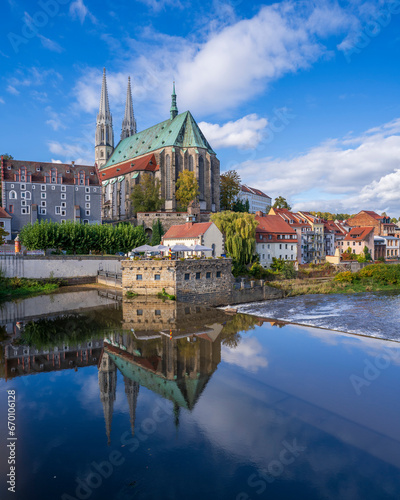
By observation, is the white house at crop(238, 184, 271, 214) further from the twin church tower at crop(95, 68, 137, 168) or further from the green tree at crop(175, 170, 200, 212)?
the green tree at crop(175, 170, 200, 212)

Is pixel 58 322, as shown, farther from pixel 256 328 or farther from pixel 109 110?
pixel 109 110

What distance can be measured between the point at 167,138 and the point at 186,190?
1741 centimetres

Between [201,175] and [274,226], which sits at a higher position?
[201,175]

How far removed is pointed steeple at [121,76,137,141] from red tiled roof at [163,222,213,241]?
70502 millimetres

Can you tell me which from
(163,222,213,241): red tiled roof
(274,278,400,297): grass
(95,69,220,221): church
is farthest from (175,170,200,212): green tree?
(274,278,400,297): grass

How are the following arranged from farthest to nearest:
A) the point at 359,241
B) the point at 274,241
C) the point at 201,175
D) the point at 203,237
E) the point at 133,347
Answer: the point at 201,175 → the point at 359,241 → the point at 274,241 → the point at 203,237 → the point at 133,347

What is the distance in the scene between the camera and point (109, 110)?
351 feet

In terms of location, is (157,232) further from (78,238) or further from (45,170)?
(45,170)

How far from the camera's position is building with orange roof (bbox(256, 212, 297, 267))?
54281 mm

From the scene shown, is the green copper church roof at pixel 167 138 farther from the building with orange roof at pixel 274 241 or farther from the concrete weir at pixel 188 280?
the concrete weir at pixel 188 280

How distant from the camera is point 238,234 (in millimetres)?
47406

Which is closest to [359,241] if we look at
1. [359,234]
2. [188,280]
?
[359,234]

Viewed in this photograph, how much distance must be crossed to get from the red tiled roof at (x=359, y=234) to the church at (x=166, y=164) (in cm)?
2822

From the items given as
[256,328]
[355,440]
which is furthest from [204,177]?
[355,440]
